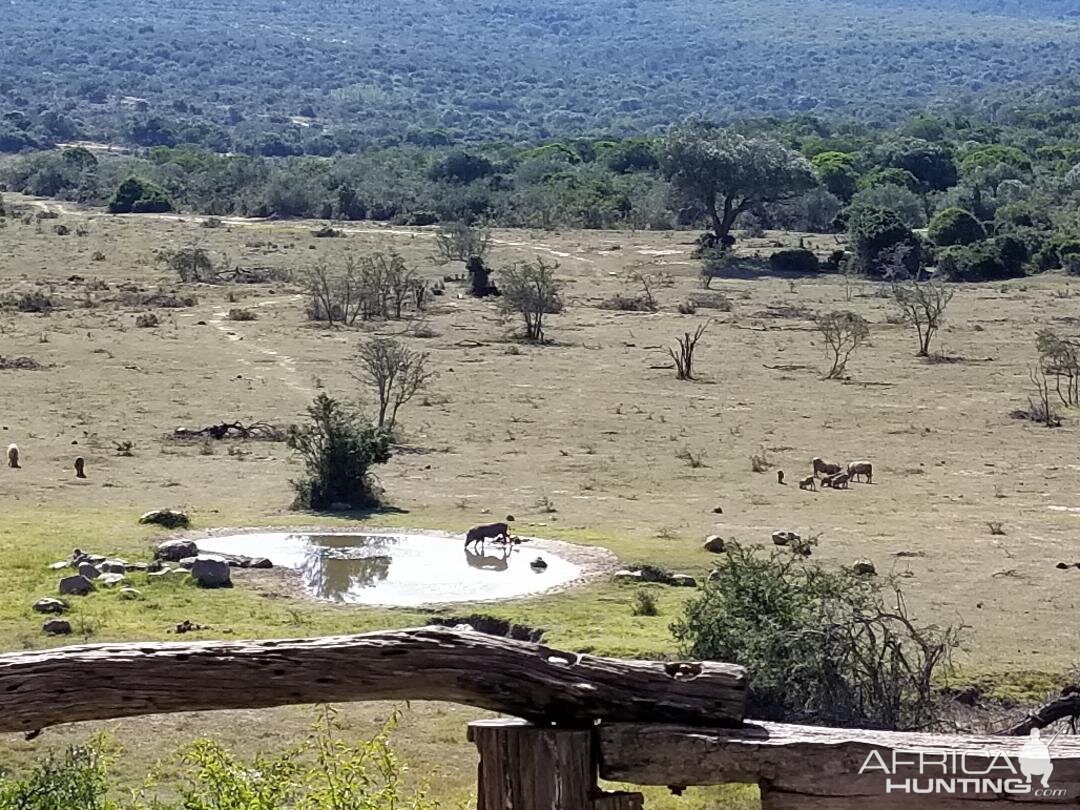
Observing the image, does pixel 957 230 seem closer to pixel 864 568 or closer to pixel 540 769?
pixel 864 568

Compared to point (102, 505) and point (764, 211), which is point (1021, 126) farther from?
point (102, 505)

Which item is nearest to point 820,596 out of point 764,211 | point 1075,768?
point 1075,768

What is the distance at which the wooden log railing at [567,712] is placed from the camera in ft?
14.3

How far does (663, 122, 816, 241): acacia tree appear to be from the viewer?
64.4m

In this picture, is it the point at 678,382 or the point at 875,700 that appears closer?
the point at 875,700

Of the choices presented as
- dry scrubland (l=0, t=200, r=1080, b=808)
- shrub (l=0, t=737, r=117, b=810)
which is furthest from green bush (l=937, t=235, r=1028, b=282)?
shrub (l=0, t=737, r=117, b=810)

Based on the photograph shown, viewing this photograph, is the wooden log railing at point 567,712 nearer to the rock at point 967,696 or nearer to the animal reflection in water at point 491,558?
the rock at point 967,696

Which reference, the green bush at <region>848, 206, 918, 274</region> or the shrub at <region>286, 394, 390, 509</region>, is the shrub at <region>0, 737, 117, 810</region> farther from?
the green bush at <region>848, 206, 918, 274</region>

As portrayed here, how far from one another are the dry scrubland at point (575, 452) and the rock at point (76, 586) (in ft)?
0.94

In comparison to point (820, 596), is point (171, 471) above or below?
below

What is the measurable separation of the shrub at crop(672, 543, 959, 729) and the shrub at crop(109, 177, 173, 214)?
67216mm

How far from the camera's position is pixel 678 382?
3538 cm

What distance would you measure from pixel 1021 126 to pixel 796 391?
92067mm

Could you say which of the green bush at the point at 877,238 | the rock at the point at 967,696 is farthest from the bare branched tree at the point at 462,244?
the rock at the point at 967,696
